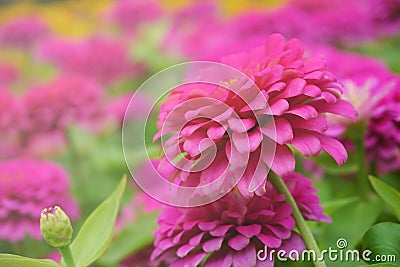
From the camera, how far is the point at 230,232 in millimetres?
374

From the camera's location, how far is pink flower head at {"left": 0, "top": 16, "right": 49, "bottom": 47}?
1.19 meters

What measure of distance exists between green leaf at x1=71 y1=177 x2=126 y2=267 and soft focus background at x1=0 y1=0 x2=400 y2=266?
0.07m

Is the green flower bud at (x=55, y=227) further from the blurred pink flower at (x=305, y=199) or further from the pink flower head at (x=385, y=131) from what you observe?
the pink flower head at (x=385, y=131)

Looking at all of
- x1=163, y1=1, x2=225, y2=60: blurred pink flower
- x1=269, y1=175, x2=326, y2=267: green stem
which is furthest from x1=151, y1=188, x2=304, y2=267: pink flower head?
x1=163, y1=1, x2=225, y2=60: blurred pink flower

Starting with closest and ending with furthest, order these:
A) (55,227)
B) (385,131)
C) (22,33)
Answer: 1. (55,227)
2. (385,131)
3. (22,33)

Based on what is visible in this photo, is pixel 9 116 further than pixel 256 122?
Yes

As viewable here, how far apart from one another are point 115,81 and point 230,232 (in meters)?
0.68

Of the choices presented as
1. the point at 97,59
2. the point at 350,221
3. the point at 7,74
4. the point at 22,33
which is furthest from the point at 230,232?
the point at 22,33

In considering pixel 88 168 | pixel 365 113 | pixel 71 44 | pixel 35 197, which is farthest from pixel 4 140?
pixel 365 113

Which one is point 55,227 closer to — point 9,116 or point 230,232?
point 230,232

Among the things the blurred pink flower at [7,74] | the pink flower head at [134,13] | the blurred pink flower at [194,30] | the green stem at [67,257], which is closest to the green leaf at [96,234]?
the green stem at [67,257]

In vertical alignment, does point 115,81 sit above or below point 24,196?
above

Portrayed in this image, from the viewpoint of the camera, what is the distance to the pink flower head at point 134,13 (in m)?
1.18

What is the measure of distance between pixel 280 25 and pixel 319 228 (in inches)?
18.0
